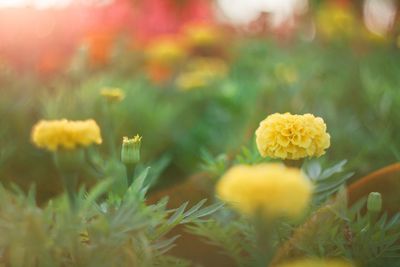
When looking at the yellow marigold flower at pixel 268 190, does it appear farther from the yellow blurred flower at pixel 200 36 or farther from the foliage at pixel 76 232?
the yellow blurred flower at pixel 200 36

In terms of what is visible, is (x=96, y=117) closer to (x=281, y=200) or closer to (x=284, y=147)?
Answer: (x=284, y=147)

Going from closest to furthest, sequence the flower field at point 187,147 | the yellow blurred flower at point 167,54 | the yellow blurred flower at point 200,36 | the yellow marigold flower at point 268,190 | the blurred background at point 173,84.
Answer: the yellow marigold flower at point 268,190 → the flower field at point 187,147 → the blurred background at point 173,84 → the yellow blurred flower at point 167,54 → the yellow blurred flower at point 200,36

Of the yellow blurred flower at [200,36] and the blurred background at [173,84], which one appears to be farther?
the yellow blurred flower at [200,36]

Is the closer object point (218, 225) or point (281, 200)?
point (281, 200)

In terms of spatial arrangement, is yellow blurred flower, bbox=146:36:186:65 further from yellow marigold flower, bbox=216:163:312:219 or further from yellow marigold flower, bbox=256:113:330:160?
yellow marigold flower, bbox=216:163:312:219

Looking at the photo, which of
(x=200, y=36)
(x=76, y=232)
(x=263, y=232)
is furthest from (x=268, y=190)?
(x=200, y=36)

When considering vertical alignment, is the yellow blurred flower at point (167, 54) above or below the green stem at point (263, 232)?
above

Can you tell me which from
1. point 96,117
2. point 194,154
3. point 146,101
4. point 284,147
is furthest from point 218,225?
point 146,101

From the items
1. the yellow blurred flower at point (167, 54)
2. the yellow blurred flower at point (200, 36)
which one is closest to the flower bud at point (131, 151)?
the yellow blurred flower at point (167, 54)
